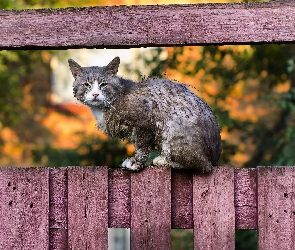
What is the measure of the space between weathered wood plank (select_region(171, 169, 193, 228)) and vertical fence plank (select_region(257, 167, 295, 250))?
26 centimetres

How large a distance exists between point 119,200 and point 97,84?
742 mm

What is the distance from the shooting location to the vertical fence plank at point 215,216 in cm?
238

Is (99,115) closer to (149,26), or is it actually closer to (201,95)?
(149,26)

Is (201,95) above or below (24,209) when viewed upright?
above

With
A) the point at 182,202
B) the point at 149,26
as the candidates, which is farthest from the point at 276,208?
the point at 149,26

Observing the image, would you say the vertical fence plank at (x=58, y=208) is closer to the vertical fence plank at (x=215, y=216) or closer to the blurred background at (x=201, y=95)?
the vertical fence plank at (x=215, y=216)

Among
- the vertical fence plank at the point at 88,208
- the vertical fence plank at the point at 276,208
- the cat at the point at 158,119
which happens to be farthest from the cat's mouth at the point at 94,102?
the vertical fence plank at the point at 276,208

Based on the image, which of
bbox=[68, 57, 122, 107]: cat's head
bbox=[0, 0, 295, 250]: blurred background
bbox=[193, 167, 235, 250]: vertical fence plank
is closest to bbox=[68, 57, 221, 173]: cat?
bbox=[68, 57, 122, 107]: cat's head

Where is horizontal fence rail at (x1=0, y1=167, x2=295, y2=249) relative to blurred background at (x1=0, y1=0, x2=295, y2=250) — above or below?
below

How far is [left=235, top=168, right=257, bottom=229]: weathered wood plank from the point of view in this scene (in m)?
2.38

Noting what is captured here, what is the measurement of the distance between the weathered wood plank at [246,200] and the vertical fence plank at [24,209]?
0.74m

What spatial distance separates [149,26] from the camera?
231 cm

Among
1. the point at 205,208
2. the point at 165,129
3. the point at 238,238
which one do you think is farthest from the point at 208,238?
the point at 238,238

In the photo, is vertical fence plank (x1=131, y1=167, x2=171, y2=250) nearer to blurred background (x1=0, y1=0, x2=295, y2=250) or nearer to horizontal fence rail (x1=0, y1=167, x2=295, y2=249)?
horizontal fence rail (x1=0, y1=167, x2=295, y2=249)
